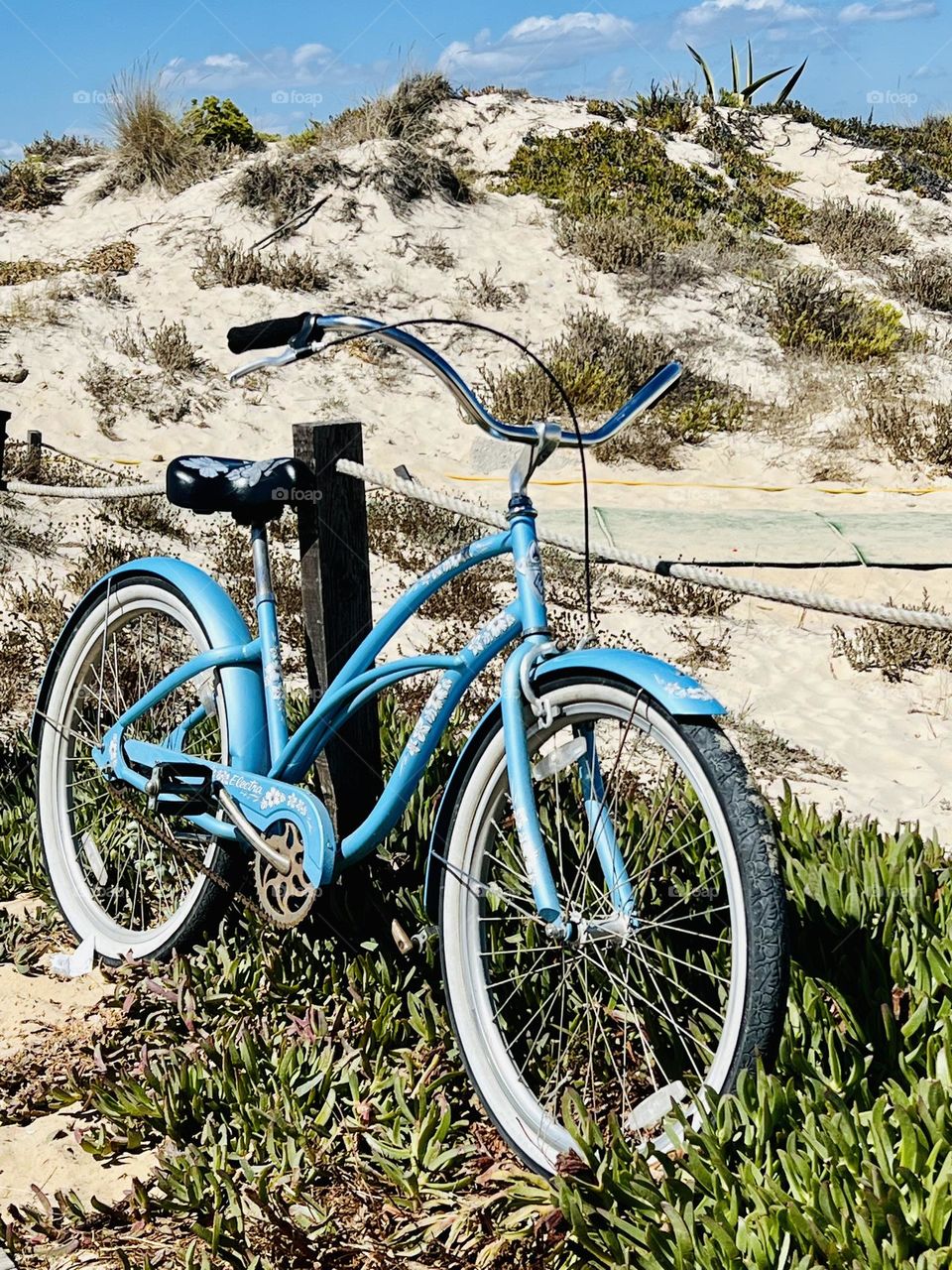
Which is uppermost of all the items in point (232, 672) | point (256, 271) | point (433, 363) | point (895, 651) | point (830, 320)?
point (256, 271)

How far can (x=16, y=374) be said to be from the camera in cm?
1130

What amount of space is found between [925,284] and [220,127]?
28.4ft

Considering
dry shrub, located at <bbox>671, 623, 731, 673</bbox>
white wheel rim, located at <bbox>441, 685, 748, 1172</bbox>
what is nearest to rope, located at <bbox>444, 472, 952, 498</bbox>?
dry shrub, located at <bbox>671, 623, 731, 673</bbox>

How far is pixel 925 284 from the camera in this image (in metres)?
15.1

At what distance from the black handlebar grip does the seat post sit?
2.14ft

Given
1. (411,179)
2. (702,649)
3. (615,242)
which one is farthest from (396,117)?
(702,649)

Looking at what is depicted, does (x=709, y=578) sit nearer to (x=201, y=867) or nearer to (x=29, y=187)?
(x=201, y=867)

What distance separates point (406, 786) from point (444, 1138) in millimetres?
755

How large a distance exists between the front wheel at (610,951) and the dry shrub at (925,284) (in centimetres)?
1320

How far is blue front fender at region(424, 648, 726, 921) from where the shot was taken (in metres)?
2.33

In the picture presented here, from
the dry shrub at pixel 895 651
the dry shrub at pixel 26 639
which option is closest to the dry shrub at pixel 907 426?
the dry shrub at pixel 895 651

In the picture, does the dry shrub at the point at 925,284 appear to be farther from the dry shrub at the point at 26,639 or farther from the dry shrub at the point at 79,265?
the dry shrub at the point at 26,639

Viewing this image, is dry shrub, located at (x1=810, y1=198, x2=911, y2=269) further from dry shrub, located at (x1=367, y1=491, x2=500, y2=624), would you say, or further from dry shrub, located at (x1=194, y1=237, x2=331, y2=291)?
dry shrub, located at (x1=367, y1=491, x2=500, y2=624)

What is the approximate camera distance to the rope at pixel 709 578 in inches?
118
